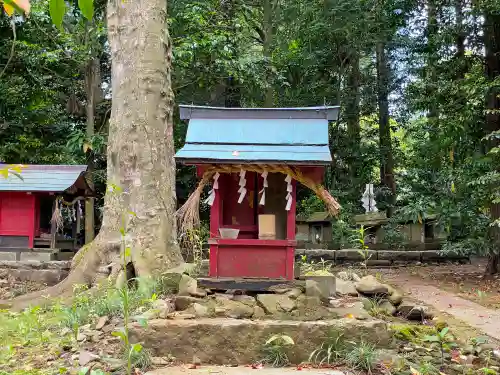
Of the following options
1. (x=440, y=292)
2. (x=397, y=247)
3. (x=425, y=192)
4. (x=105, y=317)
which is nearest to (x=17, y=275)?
(x=105, y=317)

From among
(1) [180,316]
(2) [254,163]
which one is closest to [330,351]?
(1) [180,316]

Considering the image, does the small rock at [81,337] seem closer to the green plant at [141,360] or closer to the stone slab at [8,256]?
the green plant at [141,360]

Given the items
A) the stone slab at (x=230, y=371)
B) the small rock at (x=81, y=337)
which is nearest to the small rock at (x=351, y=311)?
the stone slab at (x=230, y=371)

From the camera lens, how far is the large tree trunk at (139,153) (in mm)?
6867

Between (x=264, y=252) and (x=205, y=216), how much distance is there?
10297 mm

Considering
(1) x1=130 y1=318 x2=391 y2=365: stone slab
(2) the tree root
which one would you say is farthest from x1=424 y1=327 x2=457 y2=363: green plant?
(2) the tree root

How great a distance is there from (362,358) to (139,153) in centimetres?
454

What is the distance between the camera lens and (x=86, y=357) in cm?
418

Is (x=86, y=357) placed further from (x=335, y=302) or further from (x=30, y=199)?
(x=30, y=199)

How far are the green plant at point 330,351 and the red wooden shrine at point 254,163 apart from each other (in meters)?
1.31

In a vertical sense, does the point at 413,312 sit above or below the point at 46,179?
below

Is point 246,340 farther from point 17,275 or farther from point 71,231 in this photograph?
point 71,231

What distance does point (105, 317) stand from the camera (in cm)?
516

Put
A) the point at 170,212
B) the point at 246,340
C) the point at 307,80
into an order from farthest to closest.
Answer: the point at 307,80 → the point at 170,212 → the point at 246,340
